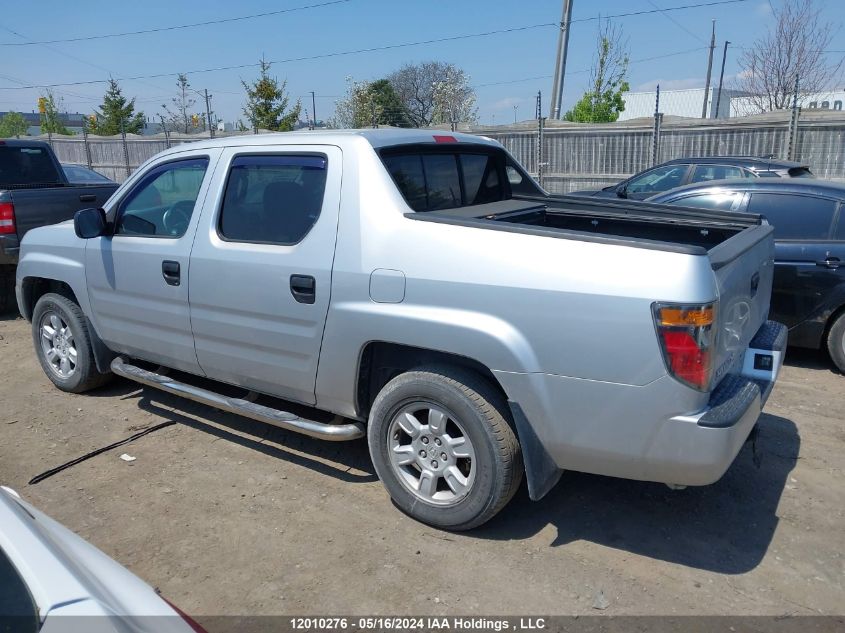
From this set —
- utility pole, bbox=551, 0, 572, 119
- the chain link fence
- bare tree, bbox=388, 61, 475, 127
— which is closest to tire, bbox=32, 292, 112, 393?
the chain link fence

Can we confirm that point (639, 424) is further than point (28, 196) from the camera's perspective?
No

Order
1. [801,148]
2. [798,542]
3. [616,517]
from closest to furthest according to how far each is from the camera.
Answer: [798,542]
[616,517]
[801,148]

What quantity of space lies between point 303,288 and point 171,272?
1.13 m

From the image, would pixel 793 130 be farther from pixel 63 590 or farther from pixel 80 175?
pixel 63 590

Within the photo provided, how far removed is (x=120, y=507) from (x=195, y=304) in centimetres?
122

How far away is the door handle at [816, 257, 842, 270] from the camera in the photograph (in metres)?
5.86

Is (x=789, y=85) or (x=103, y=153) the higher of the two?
(x=789, y=85)

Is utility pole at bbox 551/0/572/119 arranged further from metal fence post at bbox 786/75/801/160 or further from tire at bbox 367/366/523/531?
tire at bbox 367/366/523/531

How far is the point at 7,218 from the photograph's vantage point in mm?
7781

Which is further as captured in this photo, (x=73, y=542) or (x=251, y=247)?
(x=251, y=247)

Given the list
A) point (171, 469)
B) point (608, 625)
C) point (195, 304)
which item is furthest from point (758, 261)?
point (171, 469)

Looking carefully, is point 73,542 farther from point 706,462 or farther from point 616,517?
point 616,517

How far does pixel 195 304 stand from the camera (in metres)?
4.35

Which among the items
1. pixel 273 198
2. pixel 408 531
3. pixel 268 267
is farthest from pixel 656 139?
pixel 408 531
